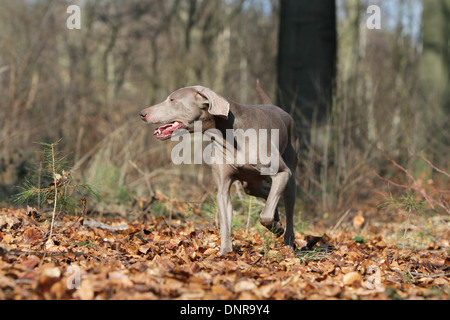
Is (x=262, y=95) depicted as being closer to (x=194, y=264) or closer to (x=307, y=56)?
(x=194, y=264)

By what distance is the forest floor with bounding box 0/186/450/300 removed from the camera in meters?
3.03

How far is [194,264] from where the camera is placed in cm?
368

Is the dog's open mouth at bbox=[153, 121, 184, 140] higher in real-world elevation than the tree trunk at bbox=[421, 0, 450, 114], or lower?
lower

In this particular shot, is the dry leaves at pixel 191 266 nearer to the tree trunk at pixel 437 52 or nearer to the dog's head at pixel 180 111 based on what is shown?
the dog's head at pixel 180 111

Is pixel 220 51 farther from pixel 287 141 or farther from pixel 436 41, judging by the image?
pixel 287 141

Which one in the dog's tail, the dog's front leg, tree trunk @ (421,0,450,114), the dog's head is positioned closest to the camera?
the dog's head

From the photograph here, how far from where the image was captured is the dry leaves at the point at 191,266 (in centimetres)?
302

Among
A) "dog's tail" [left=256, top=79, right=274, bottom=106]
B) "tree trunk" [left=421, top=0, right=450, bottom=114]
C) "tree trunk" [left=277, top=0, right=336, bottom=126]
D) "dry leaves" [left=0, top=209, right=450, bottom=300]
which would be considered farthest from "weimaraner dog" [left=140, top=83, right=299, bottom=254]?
"tree trunk" [left=421, top=0, right=450, bottom=114]

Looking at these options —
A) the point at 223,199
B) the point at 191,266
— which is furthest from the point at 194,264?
the point at 223,199

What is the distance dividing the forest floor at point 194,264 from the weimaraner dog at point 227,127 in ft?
1.29

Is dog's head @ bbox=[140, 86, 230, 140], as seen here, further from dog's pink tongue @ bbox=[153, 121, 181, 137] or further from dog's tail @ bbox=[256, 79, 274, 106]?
dog's tail @ bbox=[256, 79, 274, 106]

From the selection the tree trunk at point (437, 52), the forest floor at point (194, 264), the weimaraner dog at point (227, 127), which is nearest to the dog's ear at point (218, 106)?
the weimaraner dog at point (227, 127)

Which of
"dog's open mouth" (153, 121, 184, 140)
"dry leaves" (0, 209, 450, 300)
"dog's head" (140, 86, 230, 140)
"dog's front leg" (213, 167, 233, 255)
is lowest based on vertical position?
"dry leaves" (0, 209, 450, 300)

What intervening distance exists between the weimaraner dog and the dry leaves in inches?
15.4
